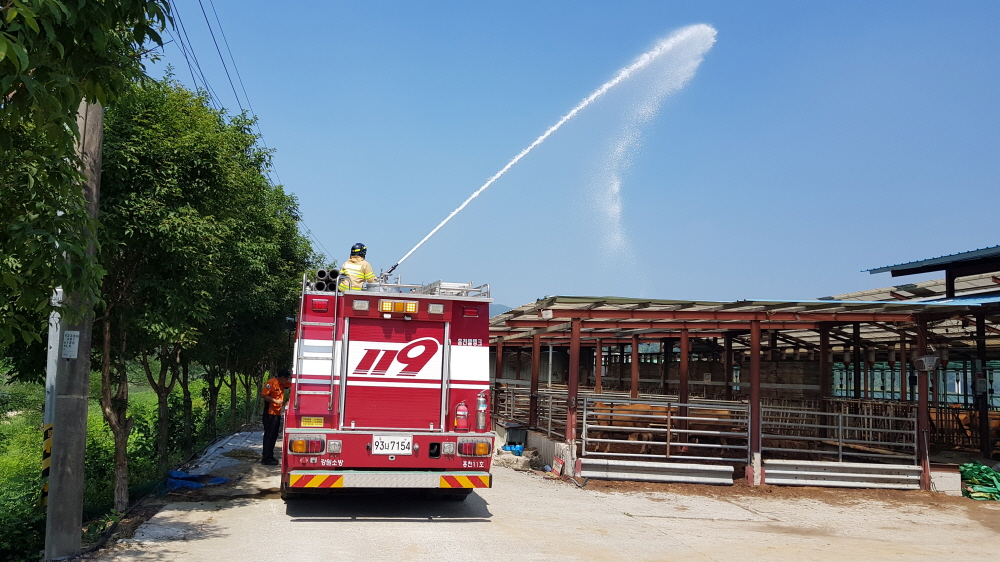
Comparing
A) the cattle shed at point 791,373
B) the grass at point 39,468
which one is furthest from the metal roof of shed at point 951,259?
the grass at point 39,468


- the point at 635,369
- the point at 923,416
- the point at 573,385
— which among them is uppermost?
the point at 635,369

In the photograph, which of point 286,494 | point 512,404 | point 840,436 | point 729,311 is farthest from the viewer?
point 512,404

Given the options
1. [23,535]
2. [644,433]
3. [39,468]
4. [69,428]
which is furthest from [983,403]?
[39,468]

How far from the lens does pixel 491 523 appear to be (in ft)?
33.4

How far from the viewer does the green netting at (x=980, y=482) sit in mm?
14047

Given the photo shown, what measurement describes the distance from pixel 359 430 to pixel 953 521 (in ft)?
30.2

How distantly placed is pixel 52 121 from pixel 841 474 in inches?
552

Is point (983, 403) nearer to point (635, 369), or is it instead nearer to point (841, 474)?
point (841, 474)

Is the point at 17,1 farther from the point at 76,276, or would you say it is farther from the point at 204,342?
the point at 204,342

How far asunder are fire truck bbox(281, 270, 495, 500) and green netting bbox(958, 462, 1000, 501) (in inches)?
386

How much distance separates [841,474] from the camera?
14.5m

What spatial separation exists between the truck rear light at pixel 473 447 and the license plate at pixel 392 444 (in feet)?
2.12

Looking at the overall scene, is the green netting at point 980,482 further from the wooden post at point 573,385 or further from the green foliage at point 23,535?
the green foliage at point 23,535

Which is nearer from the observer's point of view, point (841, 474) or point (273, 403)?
point (273, 403)
